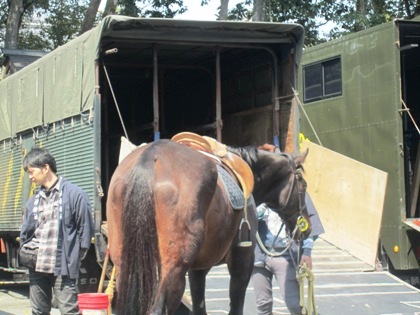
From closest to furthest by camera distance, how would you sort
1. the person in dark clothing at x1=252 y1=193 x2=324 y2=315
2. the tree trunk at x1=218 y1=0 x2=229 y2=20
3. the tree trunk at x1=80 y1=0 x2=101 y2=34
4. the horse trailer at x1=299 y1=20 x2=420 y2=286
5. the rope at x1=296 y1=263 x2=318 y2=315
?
the rope at x1=296 y1=263 x2=318 y2=315 < the person in dark clothing at x1=252 y1=193 x2=324 y2=315 < the horse trailer at x1=299 y1=20 x2=420 y2=286 < the tree trunk at x1=218 y1=0 x2=229 y2=20 < the tree trunk at x1=80 y1=0 x2=101 y2=34

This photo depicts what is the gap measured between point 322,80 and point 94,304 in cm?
745

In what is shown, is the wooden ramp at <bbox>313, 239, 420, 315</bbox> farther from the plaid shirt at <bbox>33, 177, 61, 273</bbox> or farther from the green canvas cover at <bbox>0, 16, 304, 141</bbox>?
the plaid shirt at <bbox>33, 177, 61, 273</bbox>

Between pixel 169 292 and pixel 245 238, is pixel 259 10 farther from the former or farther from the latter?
pixel 169 292

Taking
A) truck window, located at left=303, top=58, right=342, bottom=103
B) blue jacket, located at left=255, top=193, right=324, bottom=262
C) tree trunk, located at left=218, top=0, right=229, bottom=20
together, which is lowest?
blue jacket, located at left=255, top=193, right=324, bottom=262

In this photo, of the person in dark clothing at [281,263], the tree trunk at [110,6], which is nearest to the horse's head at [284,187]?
the person in dark clothing at [281,263]

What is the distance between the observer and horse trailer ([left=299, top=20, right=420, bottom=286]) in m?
10.1

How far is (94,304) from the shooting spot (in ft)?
17.7

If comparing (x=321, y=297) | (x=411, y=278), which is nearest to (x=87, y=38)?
(x=321, y=297)

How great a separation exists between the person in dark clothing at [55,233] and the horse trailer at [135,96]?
179 cm

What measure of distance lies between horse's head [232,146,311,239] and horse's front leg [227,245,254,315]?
73 cm

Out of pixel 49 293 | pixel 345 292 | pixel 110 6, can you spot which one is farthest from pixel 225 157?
pixel 110 6

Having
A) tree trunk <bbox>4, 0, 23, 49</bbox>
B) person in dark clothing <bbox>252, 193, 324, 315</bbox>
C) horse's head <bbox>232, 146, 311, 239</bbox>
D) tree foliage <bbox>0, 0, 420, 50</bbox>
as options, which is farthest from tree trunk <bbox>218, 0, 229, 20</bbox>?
horse's head <bbox>232, 146, 311, 239</bbox>

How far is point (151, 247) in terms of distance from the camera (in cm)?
458

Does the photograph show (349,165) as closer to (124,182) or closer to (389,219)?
(389,219)
